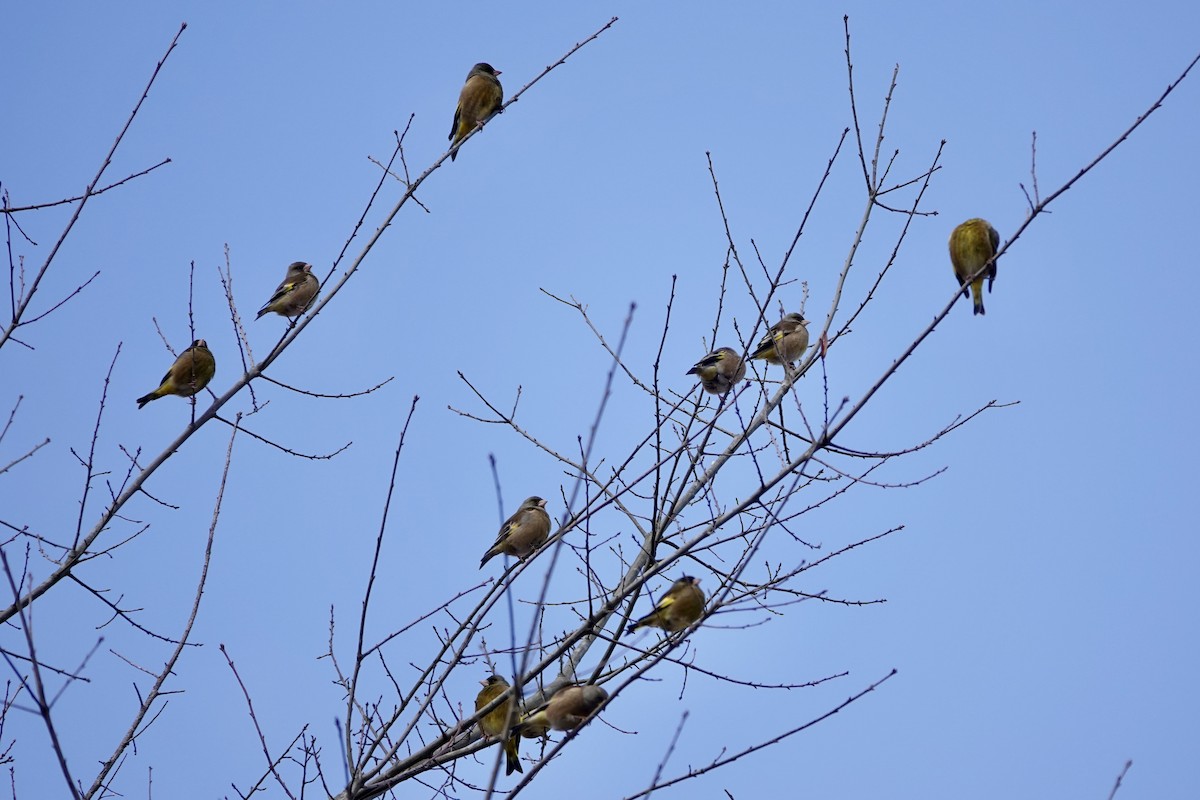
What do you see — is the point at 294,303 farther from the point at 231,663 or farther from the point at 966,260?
the point at 231,663

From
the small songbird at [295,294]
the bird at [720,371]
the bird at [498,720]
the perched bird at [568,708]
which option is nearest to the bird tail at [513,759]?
the bird at [498,720]

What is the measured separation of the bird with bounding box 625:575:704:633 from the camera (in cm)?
627

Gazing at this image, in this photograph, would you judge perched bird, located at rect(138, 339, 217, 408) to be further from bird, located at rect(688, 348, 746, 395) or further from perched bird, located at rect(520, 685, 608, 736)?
perched bird, located at rect(520, 685, 608, 736)

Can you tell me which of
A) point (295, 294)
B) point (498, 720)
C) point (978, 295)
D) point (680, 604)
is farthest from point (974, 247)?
point (295, 294)

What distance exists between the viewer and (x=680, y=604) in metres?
6.50

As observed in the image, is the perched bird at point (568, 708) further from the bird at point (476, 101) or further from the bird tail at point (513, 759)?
the bird at point (476, 101)

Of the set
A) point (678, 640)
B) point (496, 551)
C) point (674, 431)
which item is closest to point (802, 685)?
point (678, 640)

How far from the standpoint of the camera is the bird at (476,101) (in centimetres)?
1089

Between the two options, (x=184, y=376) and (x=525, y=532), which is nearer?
(x=525, y=532)

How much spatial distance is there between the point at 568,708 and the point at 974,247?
4.78 meters

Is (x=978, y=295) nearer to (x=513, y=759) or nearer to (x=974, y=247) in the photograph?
(x=974, y=247)

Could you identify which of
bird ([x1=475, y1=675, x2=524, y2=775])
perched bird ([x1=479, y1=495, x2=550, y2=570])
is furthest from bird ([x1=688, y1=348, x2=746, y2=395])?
bird ([x1=475, y1=675, x2=524, y2=775])

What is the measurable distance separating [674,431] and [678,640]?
69.7 inches

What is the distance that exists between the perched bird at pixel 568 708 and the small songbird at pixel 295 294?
A: 618 centimetres
